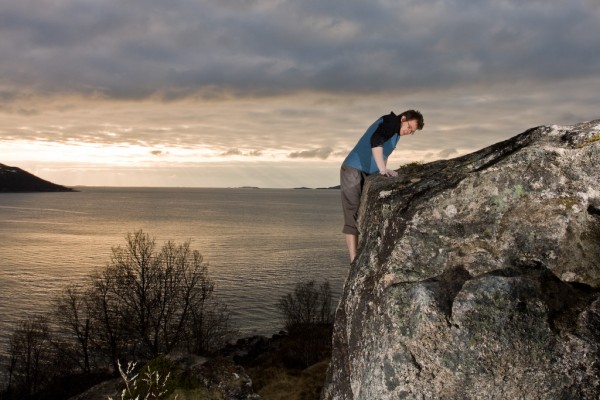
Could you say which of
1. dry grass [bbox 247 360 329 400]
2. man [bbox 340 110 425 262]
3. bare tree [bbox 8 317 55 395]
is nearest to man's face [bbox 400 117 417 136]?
man [bbox 340 110 425 262]

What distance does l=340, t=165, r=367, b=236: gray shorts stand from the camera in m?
9.49

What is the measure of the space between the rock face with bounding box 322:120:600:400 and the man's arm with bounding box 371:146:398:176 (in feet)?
5.07

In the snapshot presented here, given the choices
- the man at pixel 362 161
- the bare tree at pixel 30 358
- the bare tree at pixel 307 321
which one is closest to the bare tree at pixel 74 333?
the bare tree at pixel 30 358

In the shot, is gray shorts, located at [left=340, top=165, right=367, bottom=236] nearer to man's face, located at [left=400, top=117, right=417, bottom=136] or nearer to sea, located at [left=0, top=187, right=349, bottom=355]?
man's face, located at [left=400, top=117, right=417, bottom=136]

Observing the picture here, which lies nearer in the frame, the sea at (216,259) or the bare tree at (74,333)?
the bare tree at (74,333)

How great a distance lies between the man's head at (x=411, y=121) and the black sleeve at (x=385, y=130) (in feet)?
0.38

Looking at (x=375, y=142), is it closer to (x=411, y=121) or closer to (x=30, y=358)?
(x=411, y=121)

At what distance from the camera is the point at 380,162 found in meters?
8.77

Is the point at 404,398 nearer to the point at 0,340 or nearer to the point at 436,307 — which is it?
the point at 436,307

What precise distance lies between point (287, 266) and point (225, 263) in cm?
1253

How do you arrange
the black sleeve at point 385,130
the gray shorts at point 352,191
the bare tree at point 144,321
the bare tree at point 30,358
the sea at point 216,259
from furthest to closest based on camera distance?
the sea at point 216,259 → the bare tree at point 30,358 → the bare tree at point 144,321 → the gray shorts at point 352,191 → the black sleeve at point 385,130

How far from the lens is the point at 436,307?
224 inches

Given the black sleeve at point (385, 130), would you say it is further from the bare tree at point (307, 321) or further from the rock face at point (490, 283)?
the bare tree at point (307, 321)

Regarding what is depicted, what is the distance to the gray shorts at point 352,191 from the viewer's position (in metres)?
9.49
